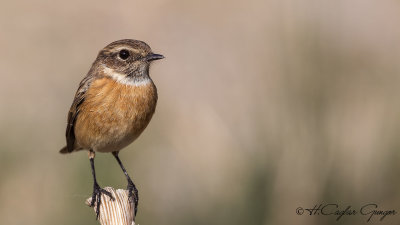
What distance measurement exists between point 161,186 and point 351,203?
2.39m

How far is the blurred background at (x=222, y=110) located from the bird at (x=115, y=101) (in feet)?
3.15

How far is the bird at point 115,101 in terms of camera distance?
5.87 metres

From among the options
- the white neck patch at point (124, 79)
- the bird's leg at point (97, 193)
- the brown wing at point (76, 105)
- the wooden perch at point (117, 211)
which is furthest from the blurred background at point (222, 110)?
the wooden perch at point (117, 211)

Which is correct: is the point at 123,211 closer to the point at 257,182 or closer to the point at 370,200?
the point at 257,182

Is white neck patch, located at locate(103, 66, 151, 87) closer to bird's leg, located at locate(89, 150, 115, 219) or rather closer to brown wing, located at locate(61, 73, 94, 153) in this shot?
brown wing, located at locate(61, 73, 94, 153)

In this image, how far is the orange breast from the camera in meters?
5.86

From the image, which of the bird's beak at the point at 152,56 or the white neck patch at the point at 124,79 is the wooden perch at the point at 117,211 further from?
the bird's beak at the point at 152,56

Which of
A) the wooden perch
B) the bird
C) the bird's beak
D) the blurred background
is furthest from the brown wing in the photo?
the wooden perch

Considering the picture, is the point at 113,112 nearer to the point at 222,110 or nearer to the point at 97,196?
the point at 97,196

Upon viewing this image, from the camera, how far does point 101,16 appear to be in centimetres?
1227

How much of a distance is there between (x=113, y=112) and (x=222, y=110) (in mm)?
3921

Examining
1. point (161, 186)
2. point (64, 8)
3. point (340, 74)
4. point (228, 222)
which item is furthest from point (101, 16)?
point (228, 222)

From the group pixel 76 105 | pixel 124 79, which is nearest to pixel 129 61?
pixel 124 79

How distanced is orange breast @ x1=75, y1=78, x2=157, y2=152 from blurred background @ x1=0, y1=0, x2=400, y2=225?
101 centimetres
